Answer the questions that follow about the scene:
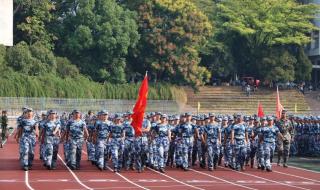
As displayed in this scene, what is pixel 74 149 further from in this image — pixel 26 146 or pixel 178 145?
pixel 178 145

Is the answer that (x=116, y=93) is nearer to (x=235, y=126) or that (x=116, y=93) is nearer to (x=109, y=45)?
(x=109, y=45)

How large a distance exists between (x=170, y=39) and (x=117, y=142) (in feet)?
145

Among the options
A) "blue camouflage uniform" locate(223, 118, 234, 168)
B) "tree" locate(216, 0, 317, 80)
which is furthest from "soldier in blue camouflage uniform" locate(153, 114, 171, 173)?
"tree" locate(216, 0, 317, 80)

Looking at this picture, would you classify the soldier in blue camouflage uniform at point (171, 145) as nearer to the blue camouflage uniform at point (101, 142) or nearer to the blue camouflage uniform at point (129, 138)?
the blue camouflage uniform at point (129, 138)

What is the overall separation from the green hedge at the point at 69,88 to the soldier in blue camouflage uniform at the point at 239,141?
96.8 feet

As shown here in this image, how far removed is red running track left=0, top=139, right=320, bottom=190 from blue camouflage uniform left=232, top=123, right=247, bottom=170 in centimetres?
39

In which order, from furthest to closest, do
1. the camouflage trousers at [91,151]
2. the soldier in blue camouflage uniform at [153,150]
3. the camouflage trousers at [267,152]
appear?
the camouflage trousers at [91,151] → the camouflage trousers at [267,152] → the soldier in blue camouflage uniform at [153,150]

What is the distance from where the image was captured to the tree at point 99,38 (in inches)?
2544

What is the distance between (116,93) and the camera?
6266 centimetres

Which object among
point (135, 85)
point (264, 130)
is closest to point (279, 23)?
point (135, 85)

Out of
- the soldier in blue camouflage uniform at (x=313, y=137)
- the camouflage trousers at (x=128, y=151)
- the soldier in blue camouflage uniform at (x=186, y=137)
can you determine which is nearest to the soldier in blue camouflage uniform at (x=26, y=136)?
the camouflage trousers at (x=128, y=151)

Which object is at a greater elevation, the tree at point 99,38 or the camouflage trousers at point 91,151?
the tree at point 99,38

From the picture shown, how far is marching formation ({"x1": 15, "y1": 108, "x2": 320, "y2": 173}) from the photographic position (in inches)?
Answer: 968

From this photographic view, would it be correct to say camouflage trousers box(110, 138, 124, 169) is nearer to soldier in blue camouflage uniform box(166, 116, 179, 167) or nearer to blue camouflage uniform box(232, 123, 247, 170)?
soldier in blue camouflage uniform box(166, 116, 179, 167)
